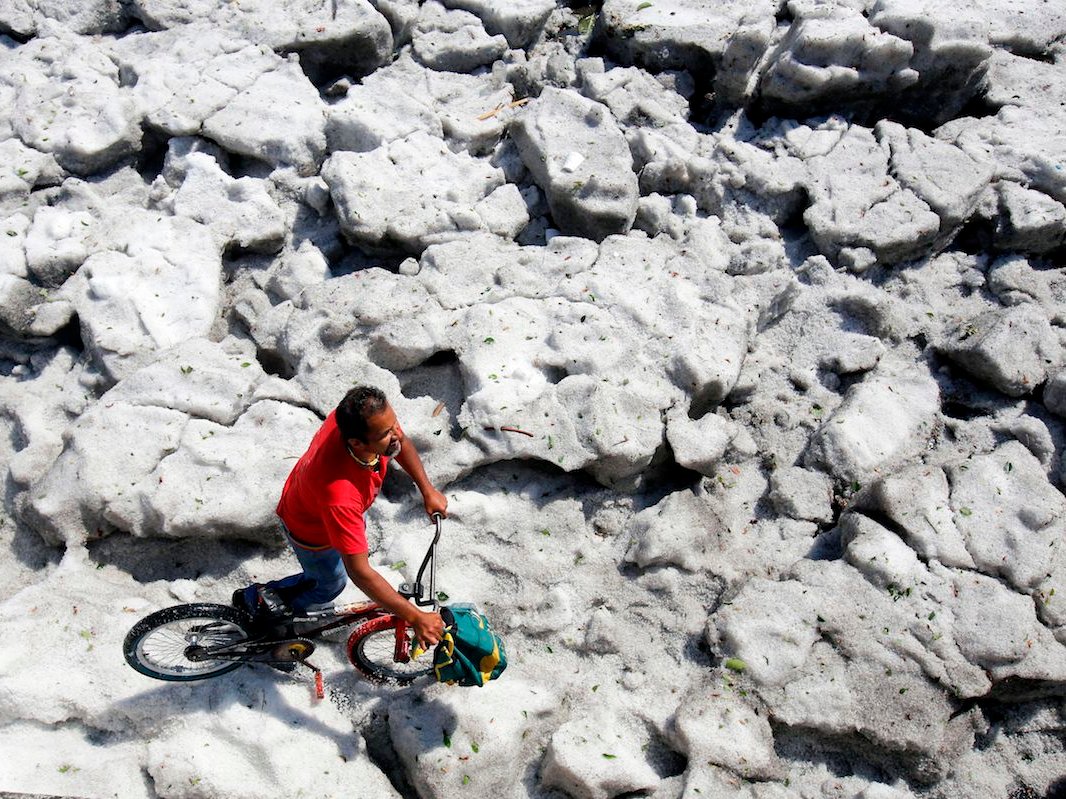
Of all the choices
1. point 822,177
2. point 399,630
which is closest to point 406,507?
point 399,630

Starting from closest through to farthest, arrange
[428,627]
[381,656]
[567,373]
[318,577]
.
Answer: [428,627] < [318,577] < [381,656] < [567,373]

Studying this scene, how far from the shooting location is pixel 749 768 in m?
3.50

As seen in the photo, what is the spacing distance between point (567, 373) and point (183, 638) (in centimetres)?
221

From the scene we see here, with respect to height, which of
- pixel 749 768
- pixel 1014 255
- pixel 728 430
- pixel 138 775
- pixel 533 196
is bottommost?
pixel 138 775

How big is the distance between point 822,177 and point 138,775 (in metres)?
4.99

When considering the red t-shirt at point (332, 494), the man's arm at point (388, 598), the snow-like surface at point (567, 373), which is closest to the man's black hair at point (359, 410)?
the red t-shirt at point (332, 494)

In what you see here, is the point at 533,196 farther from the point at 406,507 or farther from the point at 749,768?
the point at 749,768

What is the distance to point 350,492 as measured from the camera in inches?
117

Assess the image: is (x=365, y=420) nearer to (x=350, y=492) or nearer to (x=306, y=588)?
(x=350, y=492)

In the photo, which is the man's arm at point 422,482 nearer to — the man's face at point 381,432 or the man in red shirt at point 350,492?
the man in red shirt at point 350,492

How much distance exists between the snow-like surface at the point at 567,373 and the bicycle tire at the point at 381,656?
0.11 metres

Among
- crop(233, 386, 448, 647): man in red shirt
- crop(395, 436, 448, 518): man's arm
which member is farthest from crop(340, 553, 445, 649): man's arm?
crop(395, 436, 448, 518): man's arm

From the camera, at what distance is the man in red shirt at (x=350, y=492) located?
9.38ft

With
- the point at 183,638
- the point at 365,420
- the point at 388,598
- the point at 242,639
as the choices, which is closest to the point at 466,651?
the point at 388,598
